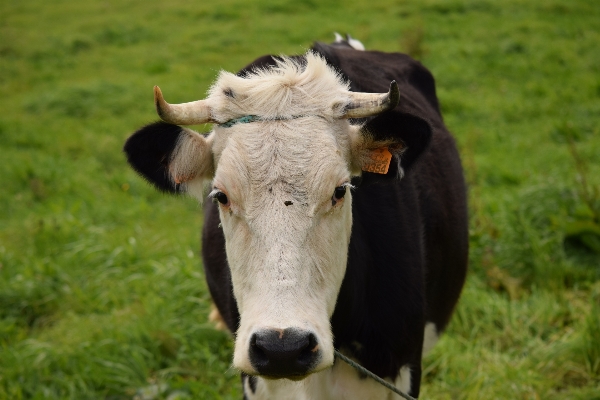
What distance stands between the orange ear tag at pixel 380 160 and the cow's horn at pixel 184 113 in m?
0.65

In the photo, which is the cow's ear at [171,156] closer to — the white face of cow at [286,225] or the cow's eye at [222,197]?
the white face of cow at [286,225]

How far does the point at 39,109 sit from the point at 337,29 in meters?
→ 5.60

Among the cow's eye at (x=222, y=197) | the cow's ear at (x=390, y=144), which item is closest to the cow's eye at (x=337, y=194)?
the cow's ear at (x=390, y=144)

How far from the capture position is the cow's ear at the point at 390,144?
97.0 inches

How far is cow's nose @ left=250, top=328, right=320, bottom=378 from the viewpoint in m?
1.91

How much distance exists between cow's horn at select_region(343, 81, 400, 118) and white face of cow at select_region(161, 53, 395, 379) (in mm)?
13

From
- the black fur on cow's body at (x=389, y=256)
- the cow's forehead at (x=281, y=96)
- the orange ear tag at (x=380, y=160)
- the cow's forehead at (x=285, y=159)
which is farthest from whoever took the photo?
the black fur on cow's body at (x=389, y=256)

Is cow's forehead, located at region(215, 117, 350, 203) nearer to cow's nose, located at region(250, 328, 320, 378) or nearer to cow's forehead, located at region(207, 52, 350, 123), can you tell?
cow's forehead, located at region(207, 52, 350, 123)

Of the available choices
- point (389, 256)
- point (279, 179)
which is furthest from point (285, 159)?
point (389, 256)

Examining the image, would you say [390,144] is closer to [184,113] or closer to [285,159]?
[285,159]

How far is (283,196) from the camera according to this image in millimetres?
2188

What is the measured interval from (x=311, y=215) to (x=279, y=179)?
0.54 ft

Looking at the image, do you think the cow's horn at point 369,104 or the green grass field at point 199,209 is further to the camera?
the green grass field at point 199,209

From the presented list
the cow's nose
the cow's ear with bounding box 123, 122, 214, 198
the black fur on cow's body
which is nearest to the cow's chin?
the cow's nose
